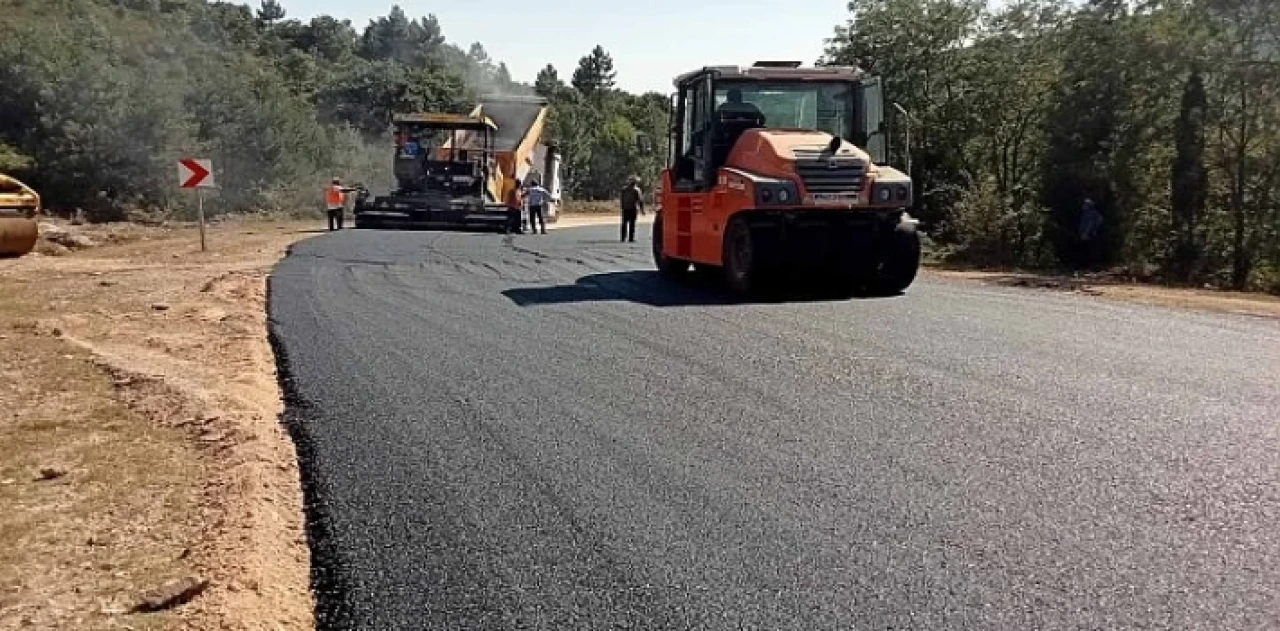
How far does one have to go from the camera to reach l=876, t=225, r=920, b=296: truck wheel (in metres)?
13.2

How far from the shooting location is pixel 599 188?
69.8m

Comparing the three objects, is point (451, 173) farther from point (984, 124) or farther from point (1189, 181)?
point (1189, 181)

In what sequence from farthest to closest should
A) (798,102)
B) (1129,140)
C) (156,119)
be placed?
1. (156,119)
2. (1129,140)
3. (798,102)

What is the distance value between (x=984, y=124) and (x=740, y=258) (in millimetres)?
16176

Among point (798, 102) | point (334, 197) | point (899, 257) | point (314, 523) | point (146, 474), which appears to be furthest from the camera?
point (334, 197)

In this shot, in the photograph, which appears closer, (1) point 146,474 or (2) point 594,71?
(1) point 146,474

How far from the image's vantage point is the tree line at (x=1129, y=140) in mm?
19031

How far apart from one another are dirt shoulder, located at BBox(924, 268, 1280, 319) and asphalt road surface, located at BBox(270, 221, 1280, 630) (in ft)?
12.4

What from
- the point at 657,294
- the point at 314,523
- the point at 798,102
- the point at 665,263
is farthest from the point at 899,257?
the point at 314,523

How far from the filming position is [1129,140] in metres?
21.0

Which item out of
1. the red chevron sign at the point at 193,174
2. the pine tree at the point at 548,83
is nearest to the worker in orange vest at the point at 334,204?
the red chevron sign at the point at 193,174

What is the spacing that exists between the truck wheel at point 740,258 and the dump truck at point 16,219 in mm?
12319

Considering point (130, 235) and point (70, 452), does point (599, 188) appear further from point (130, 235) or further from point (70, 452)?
point (70, 452)

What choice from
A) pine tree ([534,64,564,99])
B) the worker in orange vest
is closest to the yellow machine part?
the worker in orange vest
